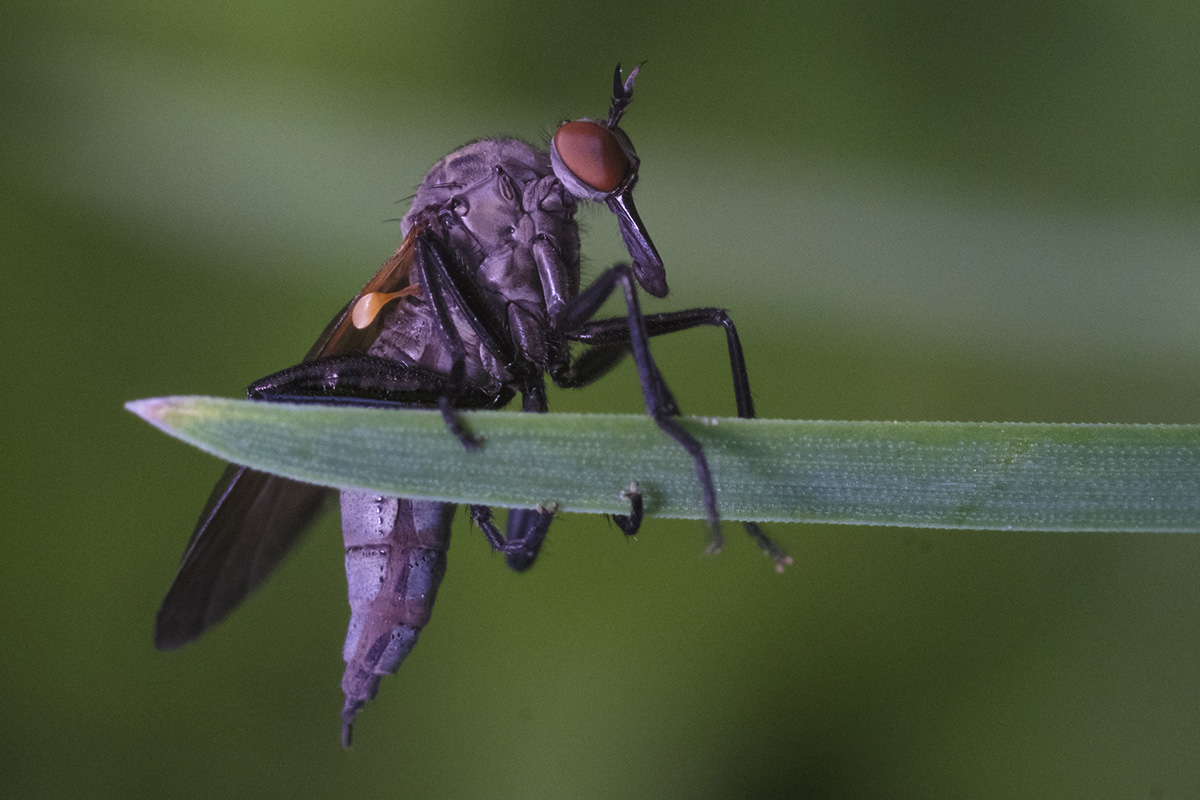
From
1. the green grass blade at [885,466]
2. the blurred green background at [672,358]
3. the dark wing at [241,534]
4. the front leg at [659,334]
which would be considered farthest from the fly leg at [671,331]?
the green grass blade at [885,466]

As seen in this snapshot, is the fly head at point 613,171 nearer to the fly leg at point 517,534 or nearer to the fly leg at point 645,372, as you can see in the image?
the fly leg at point 645,372

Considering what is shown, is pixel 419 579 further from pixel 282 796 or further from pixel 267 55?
pixel 267 55

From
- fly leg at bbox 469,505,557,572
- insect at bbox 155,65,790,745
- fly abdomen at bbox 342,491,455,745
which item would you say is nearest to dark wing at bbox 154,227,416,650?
insect at bbox 155,65,790,745

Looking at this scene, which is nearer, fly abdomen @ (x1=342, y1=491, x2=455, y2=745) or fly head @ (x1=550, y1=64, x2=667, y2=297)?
fly abdomen @ (x1=342, y1=491, x2=455, y2=745)

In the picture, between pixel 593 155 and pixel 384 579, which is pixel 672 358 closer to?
pixel 593 155

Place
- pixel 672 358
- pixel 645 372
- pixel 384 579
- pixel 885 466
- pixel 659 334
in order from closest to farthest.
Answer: pixel 885 466, pixel 645 372, pixel 384 579, pixel 659 334, pixel 672 358

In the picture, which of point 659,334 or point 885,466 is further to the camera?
point 659,334

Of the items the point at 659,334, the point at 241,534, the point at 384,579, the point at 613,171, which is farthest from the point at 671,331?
the point at 241,534

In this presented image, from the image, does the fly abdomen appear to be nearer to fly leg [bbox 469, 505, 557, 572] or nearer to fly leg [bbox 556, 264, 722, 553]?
fly leg [bbox 469, 505, 557, 572]
